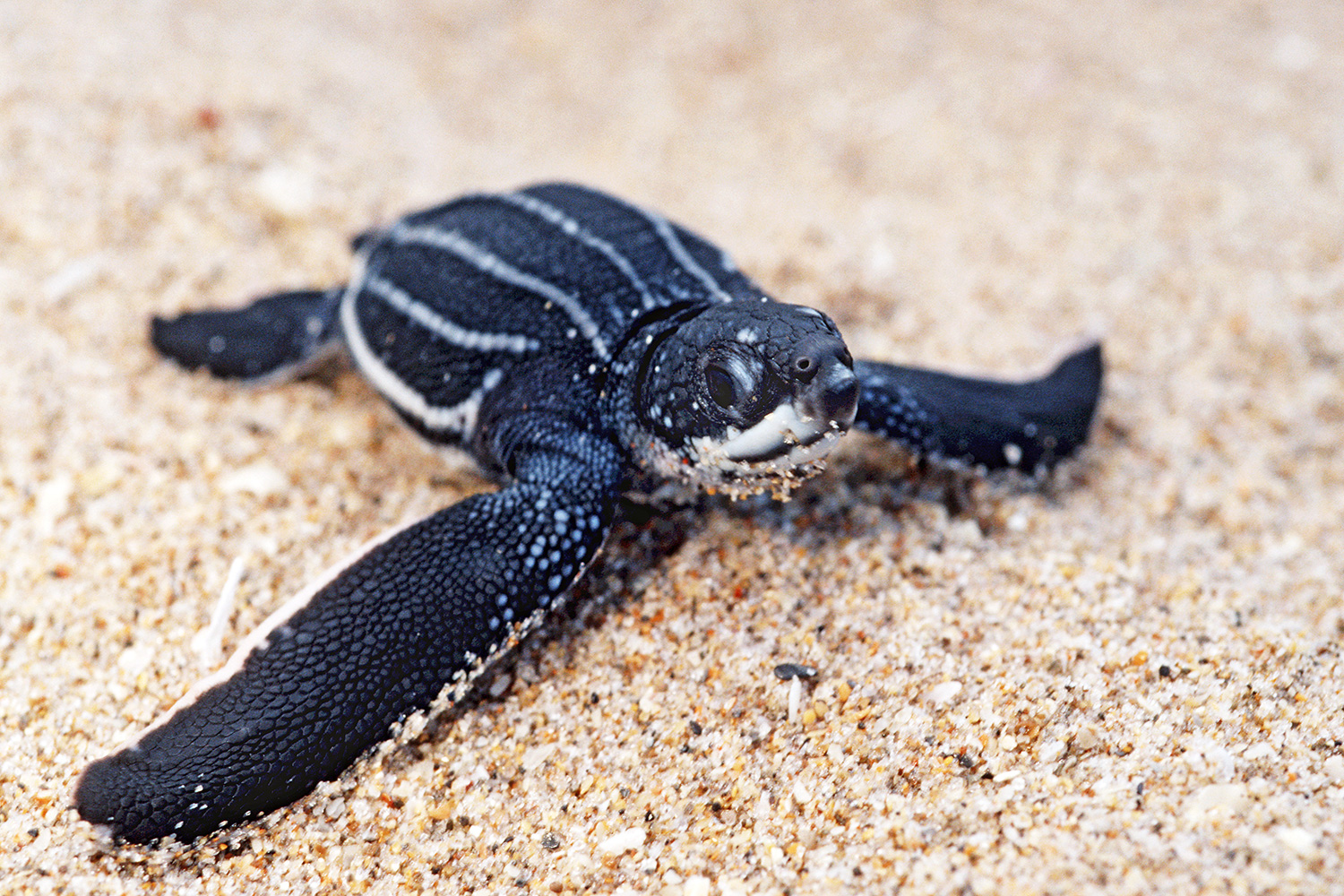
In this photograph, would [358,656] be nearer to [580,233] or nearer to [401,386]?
[401,386]

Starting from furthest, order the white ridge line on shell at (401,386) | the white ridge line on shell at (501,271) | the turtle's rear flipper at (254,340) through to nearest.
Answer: the turtle's rear flipper at (254,340), the white ridge line on shell at (401,386), the white ridge line on shell at (501,271)

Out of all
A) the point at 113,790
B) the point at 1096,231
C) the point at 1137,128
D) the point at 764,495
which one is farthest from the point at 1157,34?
the point at 113,790

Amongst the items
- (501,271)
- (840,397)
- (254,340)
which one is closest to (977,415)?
(840,397)

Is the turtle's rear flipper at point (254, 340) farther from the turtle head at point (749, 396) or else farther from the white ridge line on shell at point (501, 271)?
the turtle head at point (749, 396)

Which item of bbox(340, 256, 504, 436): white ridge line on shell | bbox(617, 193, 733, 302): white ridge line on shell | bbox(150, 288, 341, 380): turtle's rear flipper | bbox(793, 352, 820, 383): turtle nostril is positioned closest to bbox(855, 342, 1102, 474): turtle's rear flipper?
bbox(617, 193, 733, 302): white ridge line on shell

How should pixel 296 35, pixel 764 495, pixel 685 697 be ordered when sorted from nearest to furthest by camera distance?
pixel 685 697, pixel 764 495, pixel 296 35

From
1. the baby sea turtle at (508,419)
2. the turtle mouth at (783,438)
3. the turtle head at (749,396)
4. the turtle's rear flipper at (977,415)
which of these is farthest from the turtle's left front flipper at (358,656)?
the turtle's rear flipper at (977,415)

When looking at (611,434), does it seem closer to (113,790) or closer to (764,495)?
(764,495)
